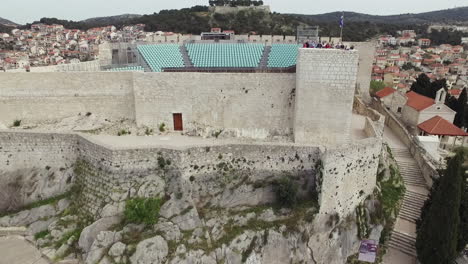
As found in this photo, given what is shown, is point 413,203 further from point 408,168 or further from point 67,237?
point 67,237

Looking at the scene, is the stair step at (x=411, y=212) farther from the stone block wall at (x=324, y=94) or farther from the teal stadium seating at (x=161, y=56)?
the teal stadium seating at (x=161, y=56)

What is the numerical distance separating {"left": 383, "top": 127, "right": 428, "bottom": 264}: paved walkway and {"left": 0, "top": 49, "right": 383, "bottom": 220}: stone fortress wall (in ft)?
9.21

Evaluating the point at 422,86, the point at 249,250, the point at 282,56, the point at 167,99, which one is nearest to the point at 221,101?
the point at 167,99

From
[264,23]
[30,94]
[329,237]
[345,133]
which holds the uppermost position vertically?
[264,23]

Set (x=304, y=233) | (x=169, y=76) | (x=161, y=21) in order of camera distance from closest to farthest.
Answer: (x=304, y=233)
(x=169, y=76)
(x=161, y=21)

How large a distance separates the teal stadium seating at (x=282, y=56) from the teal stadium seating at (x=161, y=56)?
5956mm

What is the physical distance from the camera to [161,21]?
11144cm

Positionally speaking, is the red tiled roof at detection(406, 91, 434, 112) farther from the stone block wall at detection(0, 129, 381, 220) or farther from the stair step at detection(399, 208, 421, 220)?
the stone block wall at detection(0, 129, 381, 220)

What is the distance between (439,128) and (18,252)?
92.2 feet

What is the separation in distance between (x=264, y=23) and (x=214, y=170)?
250 feet

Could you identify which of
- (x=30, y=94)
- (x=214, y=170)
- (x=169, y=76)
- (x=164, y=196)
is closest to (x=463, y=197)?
(x=214, y=170)

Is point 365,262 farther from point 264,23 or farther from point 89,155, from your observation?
point 264,23

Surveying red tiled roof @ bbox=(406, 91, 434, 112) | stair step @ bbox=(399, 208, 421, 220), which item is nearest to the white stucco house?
red tiled roof @ bbox=(406, 91, 434, 112)

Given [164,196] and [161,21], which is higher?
[161,21]
